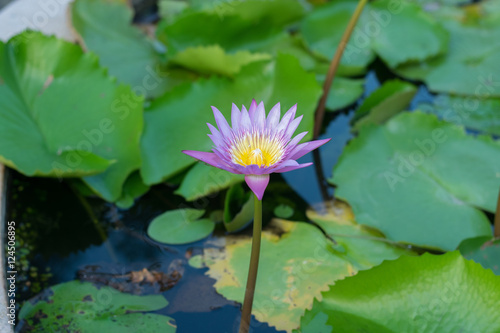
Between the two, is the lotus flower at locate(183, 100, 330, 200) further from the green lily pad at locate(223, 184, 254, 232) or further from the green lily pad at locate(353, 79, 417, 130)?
the green lily pad at locate(353, 79, 417, 130)

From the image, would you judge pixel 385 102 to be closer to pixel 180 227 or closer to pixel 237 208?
pixel 237 208

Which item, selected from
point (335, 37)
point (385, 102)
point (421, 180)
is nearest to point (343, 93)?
point (385, 102)

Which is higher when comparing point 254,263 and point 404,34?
point 404,34

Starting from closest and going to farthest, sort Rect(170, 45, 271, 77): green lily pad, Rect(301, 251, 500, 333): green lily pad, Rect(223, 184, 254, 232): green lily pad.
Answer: Rect(301, 251, 500, 333): green lily pad
Rect(223, 184, 254, 232): green lily pad
Rect(170, 45, 271, 77): green lily pad

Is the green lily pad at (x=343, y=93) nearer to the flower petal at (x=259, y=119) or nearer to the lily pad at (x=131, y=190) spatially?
the lily pad at (x=131, y=190)

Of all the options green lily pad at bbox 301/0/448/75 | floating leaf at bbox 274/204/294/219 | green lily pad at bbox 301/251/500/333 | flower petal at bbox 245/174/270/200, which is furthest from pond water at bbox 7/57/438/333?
green lily pad at bbox 301/0/448/75

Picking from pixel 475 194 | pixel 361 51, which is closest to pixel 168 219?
pixel 475 194
